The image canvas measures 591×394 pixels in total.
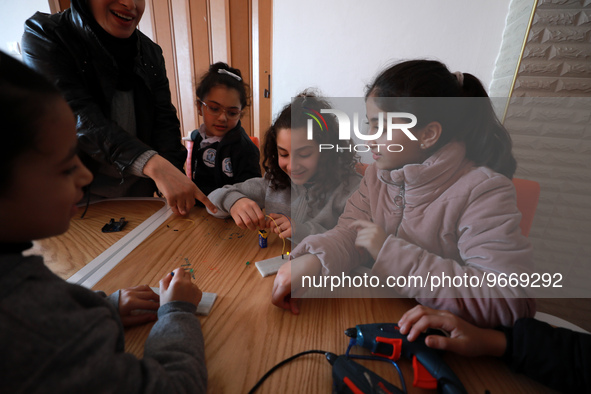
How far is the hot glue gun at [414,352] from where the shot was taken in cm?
35

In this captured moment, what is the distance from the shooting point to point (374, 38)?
2.60ft

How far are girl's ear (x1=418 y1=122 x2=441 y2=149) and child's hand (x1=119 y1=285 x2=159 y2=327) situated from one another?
0.53 meters

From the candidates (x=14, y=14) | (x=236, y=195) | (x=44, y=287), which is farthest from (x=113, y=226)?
(x=14, y=14)

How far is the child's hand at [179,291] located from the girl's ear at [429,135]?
1.48 ft

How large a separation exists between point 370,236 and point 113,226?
0.74 m

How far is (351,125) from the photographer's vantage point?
440 mm

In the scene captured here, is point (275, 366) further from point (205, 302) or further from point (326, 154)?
point (326, 154)

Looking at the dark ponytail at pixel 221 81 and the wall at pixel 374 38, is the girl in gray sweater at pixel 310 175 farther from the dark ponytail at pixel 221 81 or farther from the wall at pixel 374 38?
the dark ponytail at pixel 221 81

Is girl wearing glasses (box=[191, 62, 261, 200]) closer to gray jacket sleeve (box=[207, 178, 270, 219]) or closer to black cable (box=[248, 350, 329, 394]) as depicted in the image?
gray jacket sleeve (box=[207, 178, 270, 219])

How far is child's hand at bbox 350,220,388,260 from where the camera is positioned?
45 centimetres
